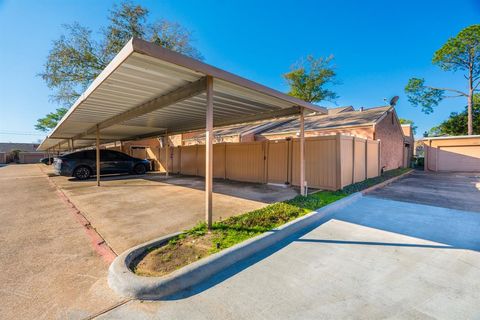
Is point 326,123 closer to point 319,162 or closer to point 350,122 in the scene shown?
point 350,122

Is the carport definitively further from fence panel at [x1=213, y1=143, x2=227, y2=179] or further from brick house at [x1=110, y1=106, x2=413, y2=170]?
brick house at [x1=110, y1=106, x2=413, y2=170]

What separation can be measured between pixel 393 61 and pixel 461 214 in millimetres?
14109

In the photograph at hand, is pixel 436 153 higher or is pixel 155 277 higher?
pixel 436 153

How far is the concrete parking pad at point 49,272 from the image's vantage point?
1865 mm

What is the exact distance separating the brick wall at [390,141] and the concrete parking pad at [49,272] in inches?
528

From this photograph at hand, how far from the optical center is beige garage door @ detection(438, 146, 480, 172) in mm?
14258

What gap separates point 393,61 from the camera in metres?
14.7

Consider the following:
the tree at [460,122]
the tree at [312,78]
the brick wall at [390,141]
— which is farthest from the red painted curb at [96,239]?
the tree at [460,122]

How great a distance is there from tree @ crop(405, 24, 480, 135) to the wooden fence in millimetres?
18085

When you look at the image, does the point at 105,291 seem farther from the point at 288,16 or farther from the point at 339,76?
the point at 339,76

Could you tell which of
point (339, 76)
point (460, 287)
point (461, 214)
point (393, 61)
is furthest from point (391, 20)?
point (339, 76)

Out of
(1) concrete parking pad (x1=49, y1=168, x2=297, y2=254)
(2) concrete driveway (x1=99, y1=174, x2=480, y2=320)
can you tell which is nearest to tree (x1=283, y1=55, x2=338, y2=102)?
(1) concrete parking pad (x1=49, y1=168, x2=297, y2=254)

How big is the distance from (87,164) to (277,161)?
9443mm

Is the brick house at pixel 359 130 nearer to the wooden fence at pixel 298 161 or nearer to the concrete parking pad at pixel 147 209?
the wooden fence at pixel 298 161
